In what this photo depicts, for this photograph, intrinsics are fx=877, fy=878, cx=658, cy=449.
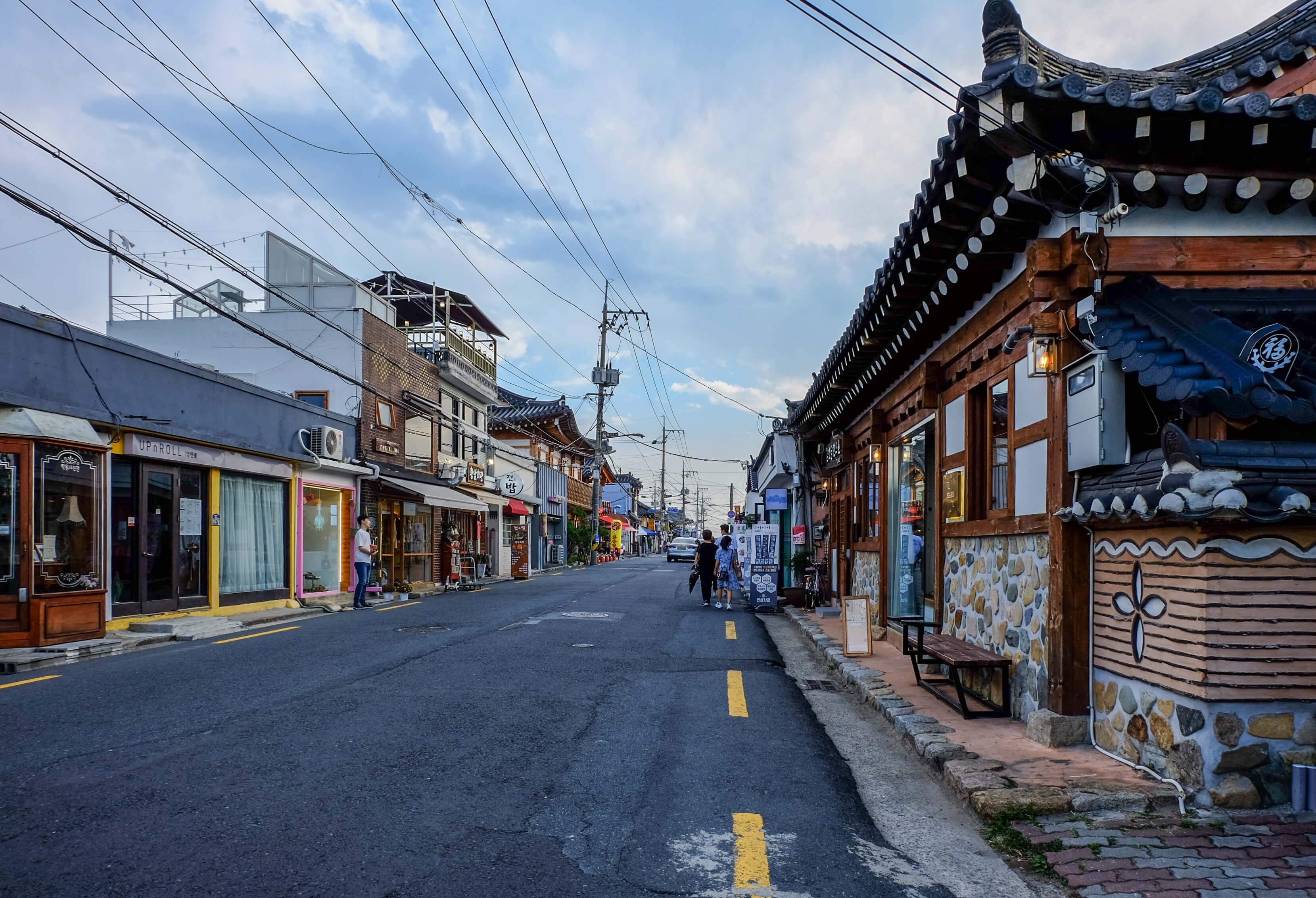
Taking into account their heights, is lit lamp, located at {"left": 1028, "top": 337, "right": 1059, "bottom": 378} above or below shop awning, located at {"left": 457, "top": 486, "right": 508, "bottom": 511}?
above

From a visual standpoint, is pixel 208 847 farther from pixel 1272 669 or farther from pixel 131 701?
pixel 1272 669

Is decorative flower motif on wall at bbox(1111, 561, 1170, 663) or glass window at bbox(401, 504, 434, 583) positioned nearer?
decorative flower motif on wall at bbox(1111, 561, 1170, 663)

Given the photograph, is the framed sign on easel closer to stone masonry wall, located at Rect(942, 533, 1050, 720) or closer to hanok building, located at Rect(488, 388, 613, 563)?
stone masonry wall, located at Rect(942, 533, 1050, 720)

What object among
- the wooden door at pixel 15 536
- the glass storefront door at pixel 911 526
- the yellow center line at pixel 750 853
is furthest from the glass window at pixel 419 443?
the yellow center line at pixel 750 853

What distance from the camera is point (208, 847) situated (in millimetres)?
3924

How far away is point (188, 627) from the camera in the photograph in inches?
510

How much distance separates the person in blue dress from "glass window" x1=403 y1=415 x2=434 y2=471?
10.8 metres

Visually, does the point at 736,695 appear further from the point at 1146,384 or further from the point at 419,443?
the point at 419,443

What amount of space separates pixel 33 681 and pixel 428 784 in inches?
237

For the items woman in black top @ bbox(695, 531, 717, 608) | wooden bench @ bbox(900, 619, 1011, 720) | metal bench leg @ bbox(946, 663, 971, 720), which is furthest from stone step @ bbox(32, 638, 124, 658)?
woman in black top @ bbox(695, 531, 717, 608)

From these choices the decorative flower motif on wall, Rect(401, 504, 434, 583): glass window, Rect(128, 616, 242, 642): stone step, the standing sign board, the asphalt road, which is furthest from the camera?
the standing sign board

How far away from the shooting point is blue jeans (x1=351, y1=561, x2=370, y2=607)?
1791 centimetres

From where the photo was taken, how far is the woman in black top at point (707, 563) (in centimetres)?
1920

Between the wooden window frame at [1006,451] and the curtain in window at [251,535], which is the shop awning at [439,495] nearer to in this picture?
the curtain in window at [251,535]
